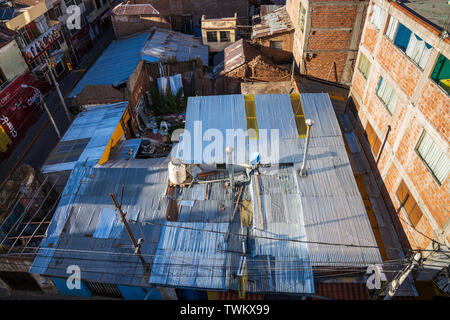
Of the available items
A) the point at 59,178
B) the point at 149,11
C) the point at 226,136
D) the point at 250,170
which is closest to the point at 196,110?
the point at 226,136

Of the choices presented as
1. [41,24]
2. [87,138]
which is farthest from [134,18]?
[87,138]

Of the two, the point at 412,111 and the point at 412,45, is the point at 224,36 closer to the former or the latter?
the point at 412,45

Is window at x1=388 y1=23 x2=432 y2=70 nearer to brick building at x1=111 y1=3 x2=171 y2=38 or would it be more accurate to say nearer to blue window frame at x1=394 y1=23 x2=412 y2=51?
blue window frame at x1=394 y1=23 x2=412 y2=51

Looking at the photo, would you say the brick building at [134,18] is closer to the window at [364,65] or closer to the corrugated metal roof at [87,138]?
the corrugated metal roof at [87,138]

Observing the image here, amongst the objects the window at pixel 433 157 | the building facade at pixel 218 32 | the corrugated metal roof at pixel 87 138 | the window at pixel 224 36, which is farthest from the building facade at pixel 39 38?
the window at pixel 433 157

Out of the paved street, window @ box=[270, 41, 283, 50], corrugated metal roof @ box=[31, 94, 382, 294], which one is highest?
window @ box=[270, 41, 283, 50]

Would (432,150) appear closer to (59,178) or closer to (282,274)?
(282,274)

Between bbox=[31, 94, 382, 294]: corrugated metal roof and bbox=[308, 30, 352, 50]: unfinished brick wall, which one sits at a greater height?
bbox=[308, 30, 352, 50]: unfinished brick wall

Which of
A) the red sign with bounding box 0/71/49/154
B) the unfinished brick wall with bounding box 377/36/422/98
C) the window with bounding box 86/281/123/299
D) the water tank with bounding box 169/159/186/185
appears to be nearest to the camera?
the unfinished brick wall with bounding box 377/36/422/98

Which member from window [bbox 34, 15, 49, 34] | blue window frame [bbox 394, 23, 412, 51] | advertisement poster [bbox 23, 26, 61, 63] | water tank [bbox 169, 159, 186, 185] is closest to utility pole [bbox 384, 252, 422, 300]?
water tank [bbox 169, 159, 186, 185]
